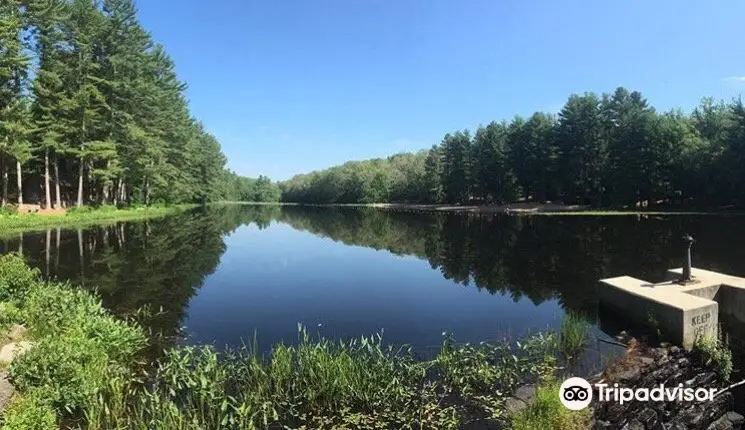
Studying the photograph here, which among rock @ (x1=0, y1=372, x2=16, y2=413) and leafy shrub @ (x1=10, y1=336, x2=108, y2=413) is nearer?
rock @ (x1=0, y1=372, x2=16, y2=413)

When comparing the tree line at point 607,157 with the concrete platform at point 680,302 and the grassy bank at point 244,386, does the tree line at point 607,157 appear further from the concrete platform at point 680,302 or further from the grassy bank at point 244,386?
the grassy bank at point 244,386

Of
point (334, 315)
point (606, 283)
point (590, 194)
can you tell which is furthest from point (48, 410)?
point (590, 194)

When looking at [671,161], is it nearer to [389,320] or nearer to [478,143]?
[478,143]

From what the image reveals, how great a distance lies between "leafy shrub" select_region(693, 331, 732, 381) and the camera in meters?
9.59

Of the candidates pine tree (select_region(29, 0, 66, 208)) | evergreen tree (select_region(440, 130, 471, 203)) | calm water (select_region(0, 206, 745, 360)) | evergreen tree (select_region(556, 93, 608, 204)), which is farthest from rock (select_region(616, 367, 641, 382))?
evergreen tree (select_region(440, 130, 471, 203))

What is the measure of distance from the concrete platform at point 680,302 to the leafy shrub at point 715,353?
221mm

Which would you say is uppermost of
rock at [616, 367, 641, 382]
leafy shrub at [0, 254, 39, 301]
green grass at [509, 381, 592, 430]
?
leafy shrub at [0, 254, 39, 301]

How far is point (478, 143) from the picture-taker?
10375 centimetres

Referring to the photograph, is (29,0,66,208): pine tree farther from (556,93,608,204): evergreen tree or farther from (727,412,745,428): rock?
(556,93,608,204): evergreen tree

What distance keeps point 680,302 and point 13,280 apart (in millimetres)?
16890

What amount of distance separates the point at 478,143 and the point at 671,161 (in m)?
42.4

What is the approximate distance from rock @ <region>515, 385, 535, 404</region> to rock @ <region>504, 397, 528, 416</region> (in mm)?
93

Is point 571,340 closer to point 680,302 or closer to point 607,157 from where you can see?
point 680,302

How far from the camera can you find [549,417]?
22.5 ft
